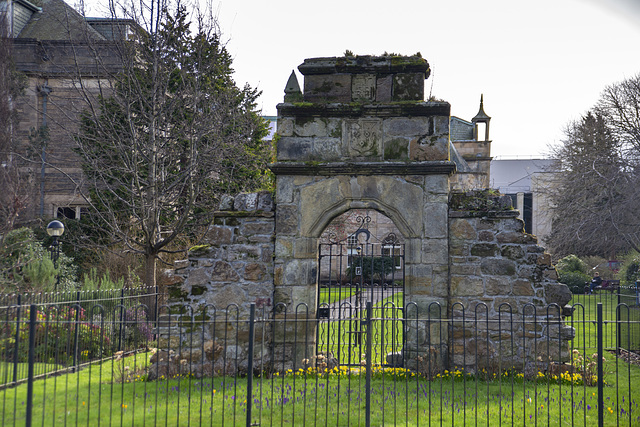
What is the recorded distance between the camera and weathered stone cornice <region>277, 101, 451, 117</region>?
27.4 ft

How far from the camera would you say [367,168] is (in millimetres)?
8430

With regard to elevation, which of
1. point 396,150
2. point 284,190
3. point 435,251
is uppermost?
point 396,150

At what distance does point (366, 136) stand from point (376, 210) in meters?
1.09

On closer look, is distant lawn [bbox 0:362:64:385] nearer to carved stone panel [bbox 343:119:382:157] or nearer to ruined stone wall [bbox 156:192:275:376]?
ruined stone wall [bbox 156:192:275:376]

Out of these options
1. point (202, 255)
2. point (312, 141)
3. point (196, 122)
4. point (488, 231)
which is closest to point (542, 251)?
point (488, 231)

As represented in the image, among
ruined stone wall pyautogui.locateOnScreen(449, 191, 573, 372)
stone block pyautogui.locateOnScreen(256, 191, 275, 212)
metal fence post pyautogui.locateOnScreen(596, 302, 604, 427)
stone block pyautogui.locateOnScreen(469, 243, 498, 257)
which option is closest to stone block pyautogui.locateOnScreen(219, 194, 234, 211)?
stone block pyautogui.locateOnScreen(256, 191, 275, 212)

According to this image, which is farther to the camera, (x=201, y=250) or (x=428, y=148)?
(x=201, y=250)

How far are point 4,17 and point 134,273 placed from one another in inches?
587

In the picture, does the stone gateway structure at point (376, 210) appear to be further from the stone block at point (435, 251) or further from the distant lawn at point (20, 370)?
the distant lawn at point (20, 370)

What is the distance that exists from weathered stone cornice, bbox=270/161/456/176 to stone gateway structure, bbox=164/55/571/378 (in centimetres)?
2

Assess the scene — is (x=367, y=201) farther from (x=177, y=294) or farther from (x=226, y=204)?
(x=177, y=294)

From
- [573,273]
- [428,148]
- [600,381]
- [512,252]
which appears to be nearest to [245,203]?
[428,148]

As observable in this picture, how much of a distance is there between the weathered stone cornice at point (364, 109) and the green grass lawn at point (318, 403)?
12.1ft

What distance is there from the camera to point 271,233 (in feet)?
28.5
